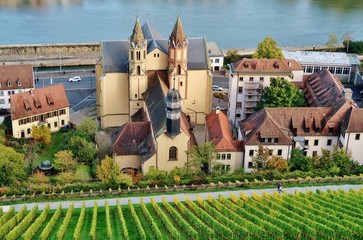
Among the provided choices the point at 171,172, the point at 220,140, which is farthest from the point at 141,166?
the point at 220,140

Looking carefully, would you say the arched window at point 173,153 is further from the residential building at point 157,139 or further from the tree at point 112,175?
the tree at point 112,175

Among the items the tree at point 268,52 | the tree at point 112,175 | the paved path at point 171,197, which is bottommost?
the paved path at point 171,197

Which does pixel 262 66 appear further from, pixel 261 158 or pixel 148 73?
pixel 261 158

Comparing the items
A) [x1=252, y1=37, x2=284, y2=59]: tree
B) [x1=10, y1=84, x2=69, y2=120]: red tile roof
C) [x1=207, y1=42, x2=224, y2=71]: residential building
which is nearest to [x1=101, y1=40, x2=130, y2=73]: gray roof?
[x1=10, y1=84, x2=69, y2=120]: red tile roof

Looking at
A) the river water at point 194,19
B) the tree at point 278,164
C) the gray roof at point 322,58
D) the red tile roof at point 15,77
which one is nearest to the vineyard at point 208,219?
the tree at point 278,164

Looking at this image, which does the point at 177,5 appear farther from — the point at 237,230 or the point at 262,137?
the point at 237,230
